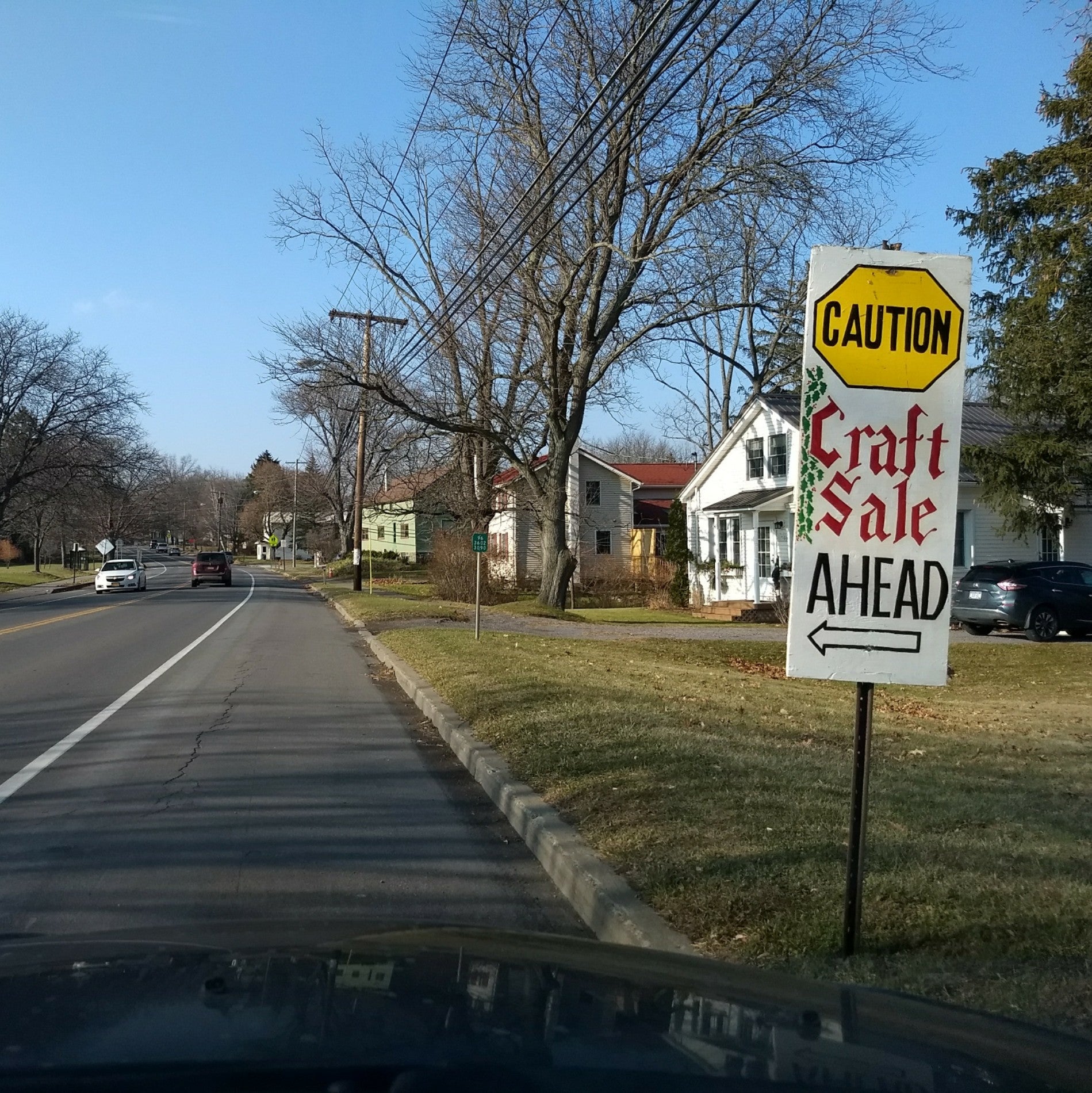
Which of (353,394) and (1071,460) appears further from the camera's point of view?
(353,394)

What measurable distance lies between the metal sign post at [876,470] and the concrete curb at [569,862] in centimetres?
93

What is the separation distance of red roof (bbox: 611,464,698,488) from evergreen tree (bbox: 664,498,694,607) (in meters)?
21.5

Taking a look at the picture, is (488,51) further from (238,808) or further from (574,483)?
(574,483)

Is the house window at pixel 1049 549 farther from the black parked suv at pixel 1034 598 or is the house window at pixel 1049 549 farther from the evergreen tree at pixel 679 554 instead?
the evergreen tree at pixel 679 554

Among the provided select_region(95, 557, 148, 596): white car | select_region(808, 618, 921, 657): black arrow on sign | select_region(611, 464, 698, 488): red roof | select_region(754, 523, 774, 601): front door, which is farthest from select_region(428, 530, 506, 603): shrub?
select_region(808, 618, 921, 657): black arrow on sign

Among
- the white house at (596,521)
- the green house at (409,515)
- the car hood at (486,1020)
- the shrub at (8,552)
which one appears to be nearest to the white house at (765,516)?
the white house at (596,521)

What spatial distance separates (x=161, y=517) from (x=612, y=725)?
114104 mm

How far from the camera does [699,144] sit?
24.4 meters

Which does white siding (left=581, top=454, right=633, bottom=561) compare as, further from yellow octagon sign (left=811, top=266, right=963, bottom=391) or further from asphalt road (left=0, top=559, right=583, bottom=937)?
yellow octagon sign (left=811, top=266, right=963, bottom=391)

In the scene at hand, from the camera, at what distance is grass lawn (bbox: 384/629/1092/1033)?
4.59 meters

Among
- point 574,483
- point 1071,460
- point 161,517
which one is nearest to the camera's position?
point 1071,460

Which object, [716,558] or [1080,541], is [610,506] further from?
[1080,541]

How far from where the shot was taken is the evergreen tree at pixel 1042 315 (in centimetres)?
1695

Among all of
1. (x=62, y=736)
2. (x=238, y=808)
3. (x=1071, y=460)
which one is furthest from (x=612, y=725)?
(x=1071, y=460)
